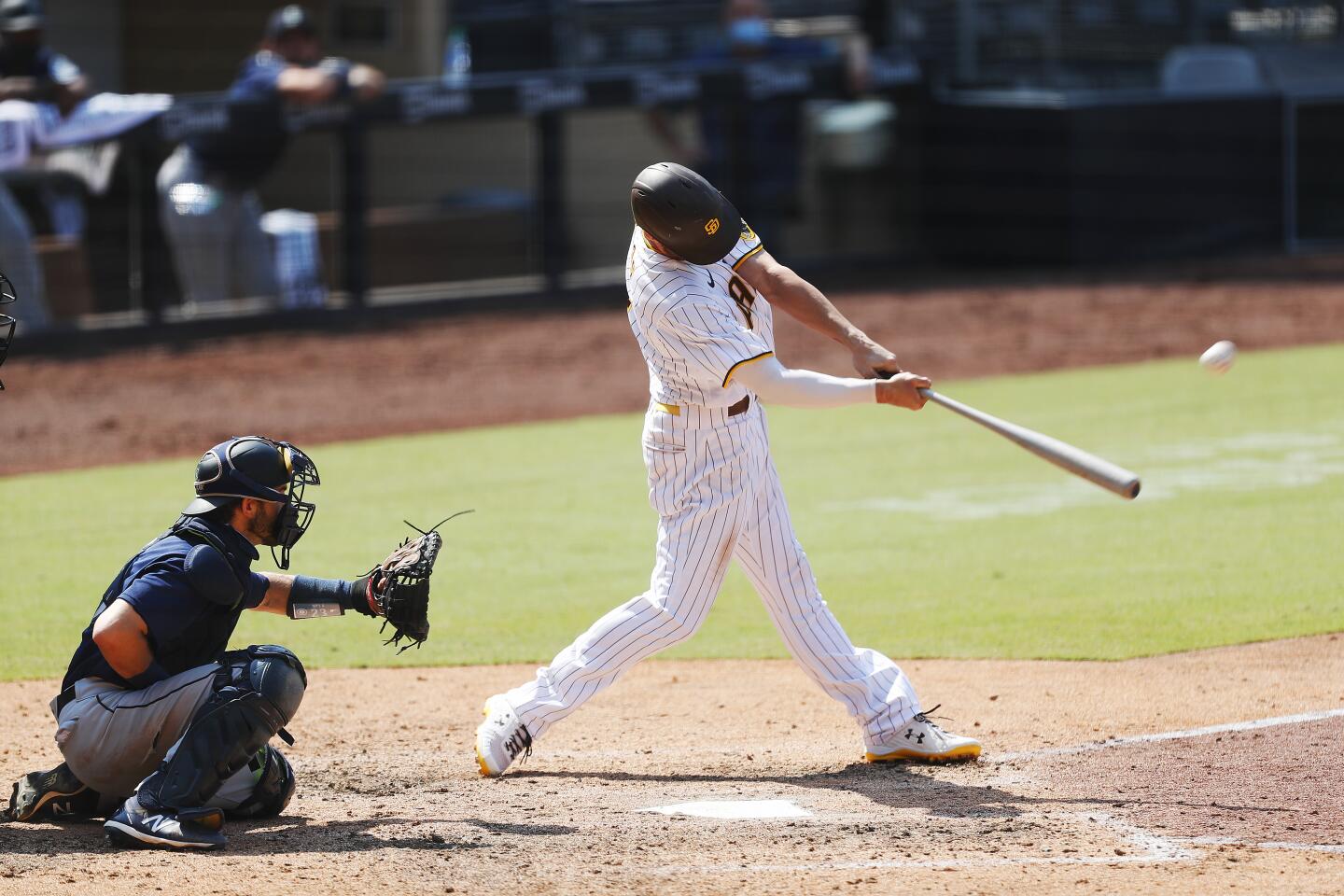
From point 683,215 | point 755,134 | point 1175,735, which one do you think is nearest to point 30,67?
point 755,134

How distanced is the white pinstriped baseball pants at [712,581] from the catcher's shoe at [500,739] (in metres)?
0.03

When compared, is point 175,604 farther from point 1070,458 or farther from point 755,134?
point 755,134

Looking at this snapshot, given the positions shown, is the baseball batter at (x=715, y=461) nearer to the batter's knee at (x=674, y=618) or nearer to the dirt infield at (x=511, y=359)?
the batter's knee at (x=674, y=618)

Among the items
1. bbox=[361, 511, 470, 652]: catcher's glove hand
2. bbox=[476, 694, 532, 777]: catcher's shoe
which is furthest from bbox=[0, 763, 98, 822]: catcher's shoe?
bbox=[476, 694, 532, 777]: catcher's shoe

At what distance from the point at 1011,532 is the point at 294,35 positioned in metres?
7.53

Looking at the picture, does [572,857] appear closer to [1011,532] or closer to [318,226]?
[1011,532]

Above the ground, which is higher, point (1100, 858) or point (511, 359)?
point (1100, 858)

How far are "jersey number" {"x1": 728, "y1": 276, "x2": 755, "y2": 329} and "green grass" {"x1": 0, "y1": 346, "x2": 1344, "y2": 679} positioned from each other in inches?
77.2

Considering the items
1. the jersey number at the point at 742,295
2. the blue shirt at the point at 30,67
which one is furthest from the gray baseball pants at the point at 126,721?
the blue shirt at the point at 30,67

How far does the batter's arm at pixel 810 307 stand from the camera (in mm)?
4449

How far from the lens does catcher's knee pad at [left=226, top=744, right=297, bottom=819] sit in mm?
4254

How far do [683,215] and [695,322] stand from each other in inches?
10.7

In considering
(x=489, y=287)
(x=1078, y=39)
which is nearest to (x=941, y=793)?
(x=489, y=287)

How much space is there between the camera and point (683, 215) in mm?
4332
